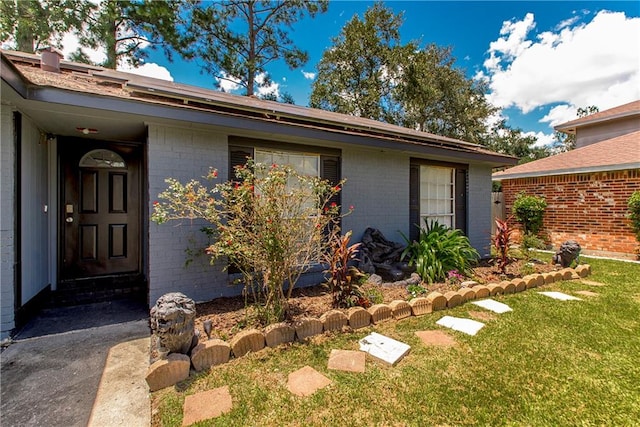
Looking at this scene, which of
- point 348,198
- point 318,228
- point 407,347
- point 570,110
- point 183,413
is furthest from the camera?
point 570,110

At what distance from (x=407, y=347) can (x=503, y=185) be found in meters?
10.8

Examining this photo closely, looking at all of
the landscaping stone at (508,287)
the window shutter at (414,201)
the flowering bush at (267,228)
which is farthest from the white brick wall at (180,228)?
the landscaping stone at (508,287)

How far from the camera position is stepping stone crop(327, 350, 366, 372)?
2609 mm

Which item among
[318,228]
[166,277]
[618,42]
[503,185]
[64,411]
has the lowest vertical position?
[64,411]

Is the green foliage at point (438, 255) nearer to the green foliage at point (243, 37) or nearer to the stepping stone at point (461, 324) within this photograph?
the stepping stone at point (461, 324)

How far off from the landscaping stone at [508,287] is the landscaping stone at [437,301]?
1.46 metres

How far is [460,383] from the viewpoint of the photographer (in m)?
2.40

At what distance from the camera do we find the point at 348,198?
5586 mm

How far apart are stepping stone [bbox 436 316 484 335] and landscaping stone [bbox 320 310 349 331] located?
1250mm

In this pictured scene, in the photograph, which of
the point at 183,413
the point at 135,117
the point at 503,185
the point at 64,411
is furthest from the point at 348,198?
the point at 503,185

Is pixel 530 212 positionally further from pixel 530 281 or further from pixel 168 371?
pixel 168 371

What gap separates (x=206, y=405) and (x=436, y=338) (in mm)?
2418

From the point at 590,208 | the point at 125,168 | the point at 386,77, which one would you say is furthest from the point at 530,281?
the point at 386,77

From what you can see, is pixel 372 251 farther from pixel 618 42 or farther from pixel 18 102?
pixel 618 42
